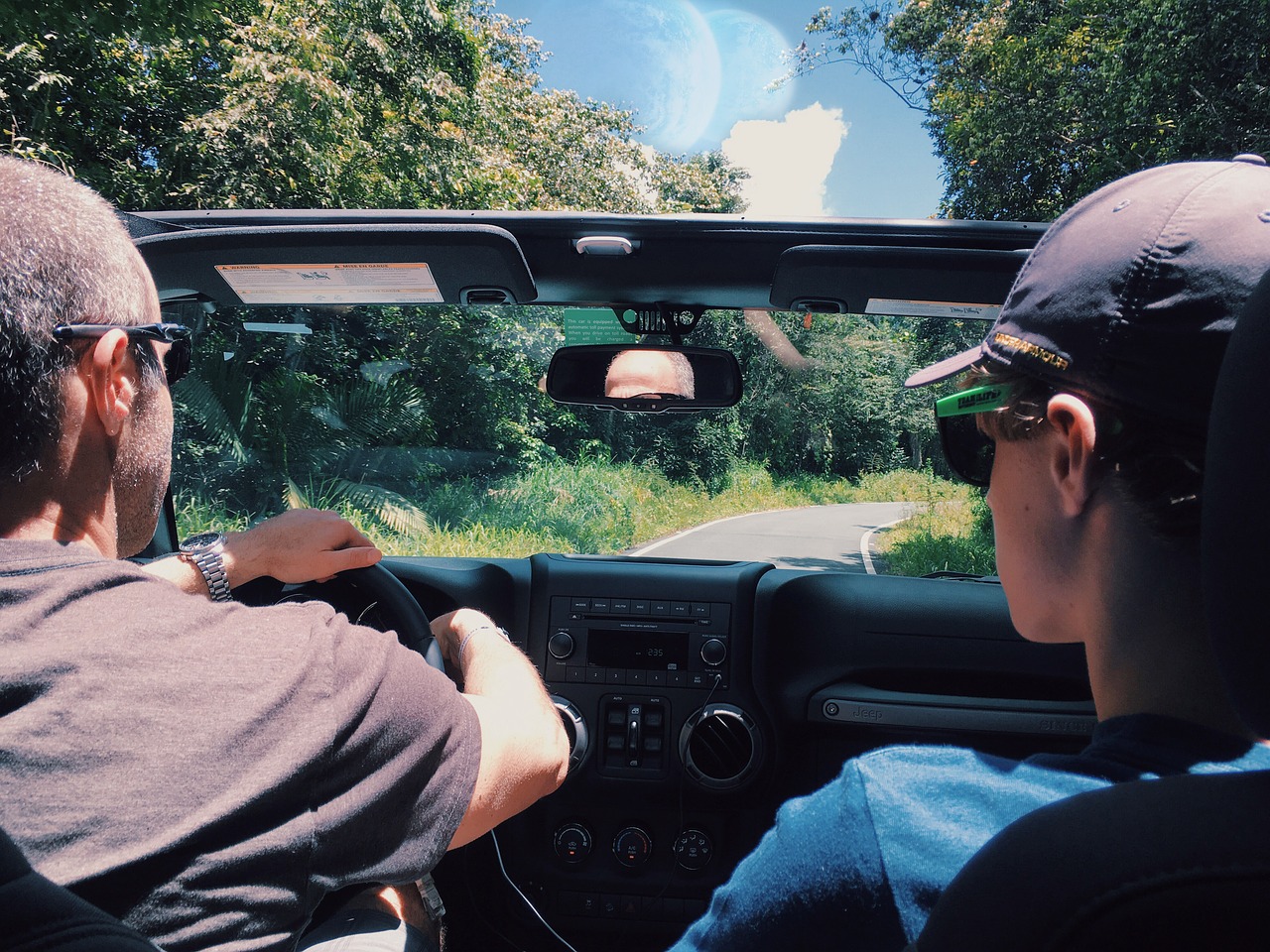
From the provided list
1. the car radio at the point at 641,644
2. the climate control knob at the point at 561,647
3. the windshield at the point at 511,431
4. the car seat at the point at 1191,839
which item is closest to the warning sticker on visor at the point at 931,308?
the windshield at the point at 511,431

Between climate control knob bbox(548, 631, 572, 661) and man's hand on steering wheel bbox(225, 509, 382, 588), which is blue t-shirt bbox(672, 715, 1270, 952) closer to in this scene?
man's hand on steering wheel bbox(225, 509, 382, 588)

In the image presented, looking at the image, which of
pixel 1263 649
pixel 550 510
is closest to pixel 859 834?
pixel 1263 649

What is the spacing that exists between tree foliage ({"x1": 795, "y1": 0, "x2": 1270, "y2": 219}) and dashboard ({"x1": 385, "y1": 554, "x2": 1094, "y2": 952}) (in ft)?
17.6

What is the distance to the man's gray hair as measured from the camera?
4.49 ft

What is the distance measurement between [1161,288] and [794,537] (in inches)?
83.8

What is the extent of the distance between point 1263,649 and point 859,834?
454mm

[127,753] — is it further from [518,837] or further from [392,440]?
[518,837]

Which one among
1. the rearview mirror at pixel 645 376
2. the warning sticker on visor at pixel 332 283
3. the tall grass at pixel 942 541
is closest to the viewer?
the warning sticker on visor at pixel 332 283

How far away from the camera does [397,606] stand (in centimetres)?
234

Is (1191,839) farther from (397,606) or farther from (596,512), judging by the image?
(596,512)

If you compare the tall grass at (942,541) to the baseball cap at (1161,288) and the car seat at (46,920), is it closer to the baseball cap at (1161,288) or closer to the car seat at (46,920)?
the baseball cap at (1161,288)

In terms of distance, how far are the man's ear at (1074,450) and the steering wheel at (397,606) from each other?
1.57 metres

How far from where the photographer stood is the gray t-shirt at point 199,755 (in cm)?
114

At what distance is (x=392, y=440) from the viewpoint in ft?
9.58
